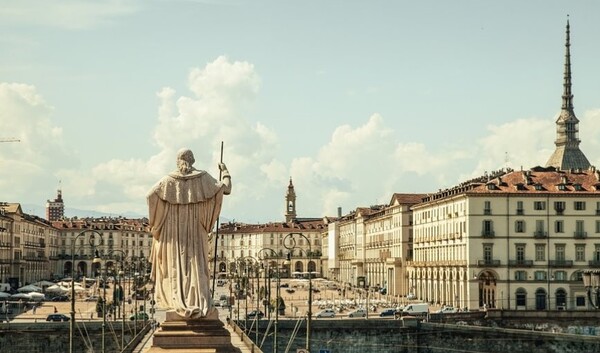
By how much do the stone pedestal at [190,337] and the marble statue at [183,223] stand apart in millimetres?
718

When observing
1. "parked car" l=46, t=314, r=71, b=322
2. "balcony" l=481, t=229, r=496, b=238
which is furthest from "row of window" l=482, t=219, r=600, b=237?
"parked car" l=46, t=314, r=71, b=322

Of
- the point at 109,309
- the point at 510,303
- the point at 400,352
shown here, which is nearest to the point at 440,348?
the point at 400,352

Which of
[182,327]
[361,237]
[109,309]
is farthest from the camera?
[361,237]

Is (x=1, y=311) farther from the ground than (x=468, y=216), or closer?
closer

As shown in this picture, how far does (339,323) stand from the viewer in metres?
93.6

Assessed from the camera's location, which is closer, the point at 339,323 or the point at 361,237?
the point at 339,323

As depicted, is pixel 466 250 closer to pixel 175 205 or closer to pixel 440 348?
pixel 440 348

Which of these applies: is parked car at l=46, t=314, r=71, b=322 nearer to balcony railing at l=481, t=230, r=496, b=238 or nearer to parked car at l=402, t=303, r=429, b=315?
parked car at l=402, t=303, r=429, b=315

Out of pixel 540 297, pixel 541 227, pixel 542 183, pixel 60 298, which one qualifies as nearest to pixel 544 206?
pixel 541 227

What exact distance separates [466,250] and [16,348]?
149 ft

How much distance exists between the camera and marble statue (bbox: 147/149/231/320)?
A: 86.9ft

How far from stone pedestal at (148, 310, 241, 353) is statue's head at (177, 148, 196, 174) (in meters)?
3.18

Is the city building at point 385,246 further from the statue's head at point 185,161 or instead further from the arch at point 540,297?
the statue's head at point 185,161

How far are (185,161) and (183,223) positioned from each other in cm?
136
